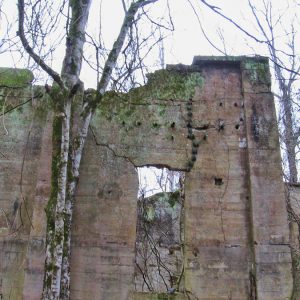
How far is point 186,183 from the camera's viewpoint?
24.3 ft

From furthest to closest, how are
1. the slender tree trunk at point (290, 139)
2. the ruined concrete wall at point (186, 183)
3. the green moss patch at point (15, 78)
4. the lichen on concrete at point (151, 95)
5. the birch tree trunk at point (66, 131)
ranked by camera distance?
the slender tree trunk at point (290, 139) → the green moss patch at point (15, 78) → the lichen on concrete at point (151, 95) → the ruined concrete wall at point (186, 183) → the birch tree trunk at point (66, 131)

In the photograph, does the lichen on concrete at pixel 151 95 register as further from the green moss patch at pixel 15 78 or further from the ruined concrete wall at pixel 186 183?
the green moss patch at pixel 15 78

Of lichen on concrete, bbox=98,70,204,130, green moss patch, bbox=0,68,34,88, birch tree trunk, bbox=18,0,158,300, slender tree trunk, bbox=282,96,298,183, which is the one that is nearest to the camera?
birch tree trunk, bbox=18,0,158,300

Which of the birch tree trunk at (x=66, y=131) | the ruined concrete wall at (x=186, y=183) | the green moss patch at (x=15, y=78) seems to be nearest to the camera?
the birch tree trunk at (x=66, y=131)

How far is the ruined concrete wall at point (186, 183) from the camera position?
6895mm

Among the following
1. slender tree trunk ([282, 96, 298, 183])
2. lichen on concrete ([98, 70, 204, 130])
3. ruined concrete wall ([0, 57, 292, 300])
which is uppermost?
slender tree trunk ([282, 96, 298, 183])

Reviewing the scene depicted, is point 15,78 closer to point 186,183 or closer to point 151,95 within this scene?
point 151,95

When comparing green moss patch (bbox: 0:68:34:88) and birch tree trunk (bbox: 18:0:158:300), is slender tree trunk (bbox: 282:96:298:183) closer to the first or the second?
birch tree trunk (bbox: 18:0:158:300)

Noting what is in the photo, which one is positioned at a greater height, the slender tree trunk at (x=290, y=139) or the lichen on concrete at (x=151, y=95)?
the slender tree trunk at (x=290, y=139)

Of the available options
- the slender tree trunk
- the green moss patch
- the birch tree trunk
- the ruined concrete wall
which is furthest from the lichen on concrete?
the slender tree trunk

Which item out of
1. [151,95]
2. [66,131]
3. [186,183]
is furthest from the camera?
[151,95]

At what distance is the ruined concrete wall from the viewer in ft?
22.6

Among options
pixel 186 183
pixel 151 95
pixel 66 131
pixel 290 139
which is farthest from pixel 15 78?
pixel 290 139

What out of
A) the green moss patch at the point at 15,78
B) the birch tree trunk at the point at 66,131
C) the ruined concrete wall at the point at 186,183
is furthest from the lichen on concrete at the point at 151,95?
the green moss patch at the point at 15,78
